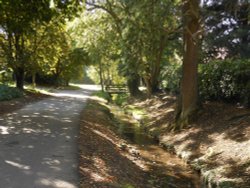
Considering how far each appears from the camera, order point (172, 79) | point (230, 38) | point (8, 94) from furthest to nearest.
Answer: point (230, 38), point (172, 79), point (8, 94)

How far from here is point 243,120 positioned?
40.1 feet

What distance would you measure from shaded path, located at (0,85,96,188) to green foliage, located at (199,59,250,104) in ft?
21.3

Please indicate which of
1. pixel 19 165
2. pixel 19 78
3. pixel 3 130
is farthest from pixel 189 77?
pixel 19 78

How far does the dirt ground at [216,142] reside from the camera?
8734 mm

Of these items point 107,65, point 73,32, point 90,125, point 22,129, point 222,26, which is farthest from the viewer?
point 107,65

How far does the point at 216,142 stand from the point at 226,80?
4.49m

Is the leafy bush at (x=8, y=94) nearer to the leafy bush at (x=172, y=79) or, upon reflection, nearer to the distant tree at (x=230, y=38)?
the leafy bush at (x=172, y=79)

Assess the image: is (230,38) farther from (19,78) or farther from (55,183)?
(55,183)

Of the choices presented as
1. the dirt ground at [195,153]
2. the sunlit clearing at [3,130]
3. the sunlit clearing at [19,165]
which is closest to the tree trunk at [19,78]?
the dirt ground at [195,153]

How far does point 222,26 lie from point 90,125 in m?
15.8

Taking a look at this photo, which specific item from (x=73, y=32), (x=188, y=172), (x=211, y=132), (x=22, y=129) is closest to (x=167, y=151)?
(x=211, y=132)

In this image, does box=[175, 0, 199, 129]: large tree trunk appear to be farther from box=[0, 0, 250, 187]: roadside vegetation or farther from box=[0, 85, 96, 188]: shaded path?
box=[0, 85, 96, 188]: shaded path

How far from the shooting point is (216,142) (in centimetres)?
1148

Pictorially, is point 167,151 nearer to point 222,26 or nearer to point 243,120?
point 243,120
